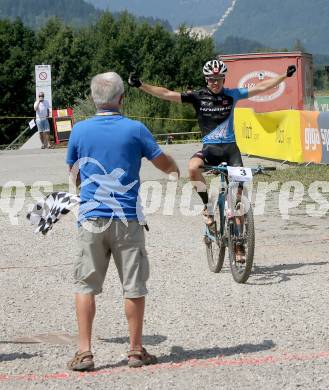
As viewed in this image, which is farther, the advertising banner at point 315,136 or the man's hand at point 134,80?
the advertising banner at point 315,136

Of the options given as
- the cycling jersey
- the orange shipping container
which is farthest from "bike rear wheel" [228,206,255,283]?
the orange shipping container

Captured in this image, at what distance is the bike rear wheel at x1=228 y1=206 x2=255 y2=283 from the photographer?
798 cm

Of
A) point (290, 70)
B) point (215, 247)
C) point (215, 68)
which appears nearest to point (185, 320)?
point (215, 247)

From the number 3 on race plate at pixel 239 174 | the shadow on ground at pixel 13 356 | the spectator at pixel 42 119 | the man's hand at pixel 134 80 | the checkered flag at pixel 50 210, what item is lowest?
the shadow on ground at pixel 13 356

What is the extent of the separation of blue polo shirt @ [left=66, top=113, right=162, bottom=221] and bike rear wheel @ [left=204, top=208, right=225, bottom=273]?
3.19 m

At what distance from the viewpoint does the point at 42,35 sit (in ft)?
250

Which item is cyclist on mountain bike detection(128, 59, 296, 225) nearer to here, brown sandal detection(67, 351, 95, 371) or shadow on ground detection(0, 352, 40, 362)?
shadow on ground detection(0, 352, 40, 362)

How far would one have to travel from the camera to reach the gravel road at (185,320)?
5.37m

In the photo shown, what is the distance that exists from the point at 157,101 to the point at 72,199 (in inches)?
1989

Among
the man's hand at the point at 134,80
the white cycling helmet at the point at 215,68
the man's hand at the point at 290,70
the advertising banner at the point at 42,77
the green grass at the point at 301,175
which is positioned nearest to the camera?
the man's hand at the point at 134,80

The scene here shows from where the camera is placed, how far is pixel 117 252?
560 centimetres

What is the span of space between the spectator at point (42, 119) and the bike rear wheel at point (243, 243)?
22.4 metres

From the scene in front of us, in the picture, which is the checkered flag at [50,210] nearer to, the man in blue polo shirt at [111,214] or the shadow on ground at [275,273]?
the man in blue polo shirt at [111,214]

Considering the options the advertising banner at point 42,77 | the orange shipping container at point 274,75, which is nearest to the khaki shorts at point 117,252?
the orange shipping container at point 274,75
